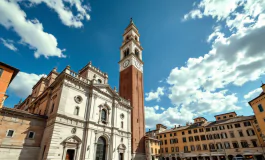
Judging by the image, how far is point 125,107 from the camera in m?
31.5

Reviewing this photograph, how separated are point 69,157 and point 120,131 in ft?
35.0

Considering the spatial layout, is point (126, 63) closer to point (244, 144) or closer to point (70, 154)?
point (70, 154)

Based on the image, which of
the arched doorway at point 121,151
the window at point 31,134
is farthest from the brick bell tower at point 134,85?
the window at point 31,134

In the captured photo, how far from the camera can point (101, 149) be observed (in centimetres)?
2309

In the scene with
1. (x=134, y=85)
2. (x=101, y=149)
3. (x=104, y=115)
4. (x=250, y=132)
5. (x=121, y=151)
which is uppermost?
(x=134, y=85)

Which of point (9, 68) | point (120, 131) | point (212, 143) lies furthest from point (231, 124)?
point (9, 68)

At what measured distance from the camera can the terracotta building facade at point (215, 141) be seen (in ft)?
122

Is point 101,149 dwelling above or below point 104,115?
below

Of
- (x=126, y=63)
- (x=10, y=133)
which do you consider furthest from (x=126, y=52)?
Answer: (x=10, y=133)

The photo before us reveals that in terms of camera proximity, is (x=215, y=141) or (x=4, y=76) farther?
(x=215, y=141)

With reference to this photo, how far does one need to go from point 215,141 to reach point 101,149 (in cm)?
3757

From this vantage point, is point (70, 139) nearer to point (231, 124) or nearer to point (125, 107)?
point (125, 107)

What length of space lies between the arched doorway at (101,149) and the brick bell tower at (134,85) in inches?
357

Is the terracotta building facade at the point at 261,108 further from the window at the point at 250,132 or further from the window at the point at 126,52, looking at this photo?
the window at the point at 126,52
